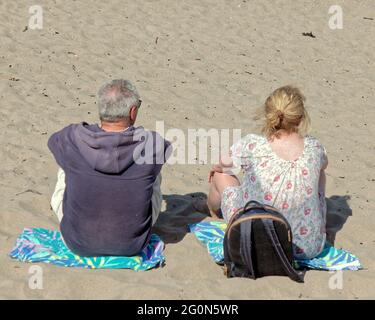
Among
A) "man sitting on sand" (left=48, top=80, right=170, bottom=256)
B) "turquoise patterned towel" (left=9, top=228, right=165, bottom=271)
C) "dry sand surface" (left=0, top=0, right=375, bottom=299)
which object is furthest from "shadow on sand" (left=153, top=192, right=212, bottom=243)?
"man sitting on sand" (left=48, top=80, right=170, bottom=256)

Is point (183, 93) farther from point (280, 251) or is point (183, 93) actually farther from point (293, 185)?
point (280, 251)

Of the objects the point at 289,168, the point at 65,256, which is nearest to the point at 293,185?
the point at 289,168

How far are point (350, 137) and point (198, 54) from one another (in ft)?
10.1

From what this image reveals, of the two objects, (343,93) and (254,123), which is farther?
(343,93)

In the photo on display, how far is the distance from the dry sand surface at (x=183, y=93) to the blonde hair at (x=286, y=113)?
2.97 feet

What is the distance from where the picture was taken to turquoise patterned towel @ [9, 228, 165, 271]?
4.06m

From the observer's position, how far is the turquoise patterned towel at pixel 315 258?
4.25 m

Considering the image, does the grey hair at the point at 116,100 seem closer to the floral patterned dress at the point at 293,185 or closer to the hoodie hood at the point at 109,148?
the hoodie hood at the point at 109,148

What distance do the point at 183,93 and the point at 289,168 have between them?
3949 mm

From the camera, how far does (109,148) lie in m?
3.97

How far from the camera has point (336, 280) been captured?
13.3 ft

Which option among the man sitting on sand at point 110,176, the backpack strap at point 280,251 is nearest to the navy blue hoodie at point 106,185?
the man sitting on sand at point 110,176
